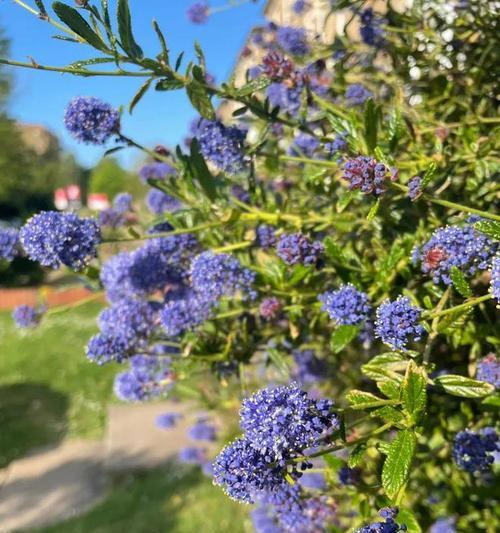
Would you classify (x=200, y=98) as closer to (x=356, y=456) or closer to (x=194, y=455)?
(x=356, y=456)

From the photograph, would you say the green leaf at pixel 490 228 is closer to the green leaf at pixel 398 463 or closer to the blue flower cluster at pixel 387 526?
the green leaf at pixel 398 463

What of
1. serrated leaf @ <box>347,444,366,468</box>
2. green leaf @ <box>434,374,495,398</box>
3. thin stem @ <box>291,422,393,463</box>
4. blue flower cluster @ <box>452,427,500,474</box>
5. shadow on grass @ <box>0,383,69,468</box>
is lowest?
shadow on grass @ <box>0,383,69,468</box>

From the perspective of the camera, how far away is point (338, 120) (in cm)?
131

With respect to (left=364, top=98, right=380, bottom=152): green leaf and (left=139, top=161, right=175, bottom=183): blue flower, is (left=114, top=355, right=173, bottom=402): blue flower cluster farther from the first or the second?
(left=364, top=98, right=380, bottom=152): green leaf

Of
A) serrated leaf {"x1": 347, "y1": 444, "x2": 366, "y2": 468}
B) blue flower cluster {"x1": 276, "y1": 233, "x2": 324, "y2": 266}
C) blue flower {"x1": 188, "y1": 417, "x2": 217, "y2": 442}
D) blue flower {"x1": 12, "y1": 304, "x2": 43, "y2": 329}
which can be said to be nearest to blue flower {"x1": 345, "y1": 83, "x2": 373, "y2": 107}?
blue flower cluster {"x1": 276, "y1": 233, "x2": 324, "y2": 266}

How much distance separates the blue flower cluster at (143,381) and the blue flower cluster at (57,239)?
43 cm

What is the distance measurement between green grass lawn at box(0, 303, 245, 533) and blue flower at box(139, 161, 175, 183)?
57 centimetres

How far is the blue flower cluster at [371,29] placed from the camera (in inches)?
65.7

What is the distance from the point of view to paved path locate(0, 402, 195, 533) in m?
4.01

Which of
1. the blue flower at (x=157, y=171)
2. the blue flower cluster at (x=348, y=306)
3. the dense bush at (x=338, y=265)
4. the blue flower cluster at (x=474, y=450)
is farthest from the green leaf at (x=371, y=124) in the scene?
the blue flower at (x=157, y=171)

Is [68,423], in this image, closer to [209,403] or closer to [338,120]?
[209,403]

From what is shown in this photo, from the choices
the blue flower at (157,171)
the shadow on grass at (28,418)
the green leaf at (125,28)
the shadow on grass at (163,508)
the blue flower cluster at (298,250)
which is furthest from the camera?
the shadow on grass at (28,418)

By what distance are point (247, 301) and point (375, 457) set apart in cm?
57

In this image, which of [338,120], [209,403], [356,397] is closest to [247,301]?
[338,120]
